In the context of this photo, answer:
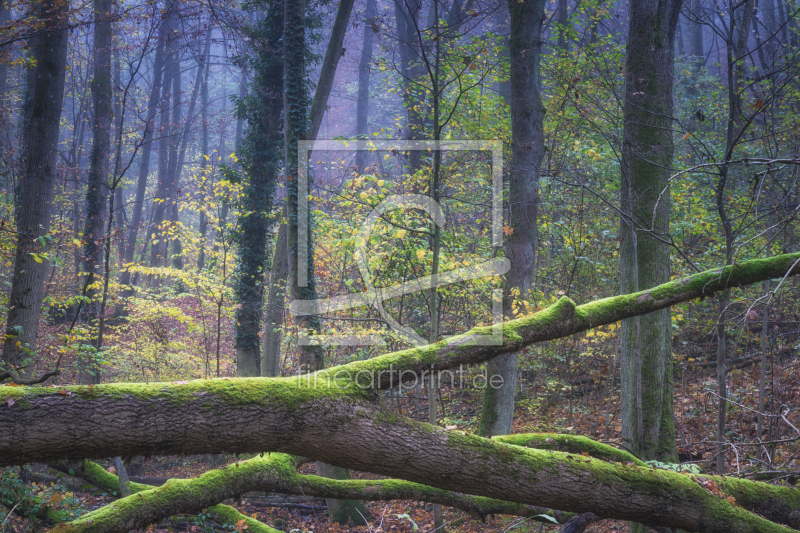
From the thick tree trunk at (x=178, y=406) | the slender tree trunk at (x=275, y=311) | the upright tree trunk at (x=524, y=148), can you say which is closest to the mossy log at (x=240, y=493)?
the thick tree trunk at (x=178, y=406)

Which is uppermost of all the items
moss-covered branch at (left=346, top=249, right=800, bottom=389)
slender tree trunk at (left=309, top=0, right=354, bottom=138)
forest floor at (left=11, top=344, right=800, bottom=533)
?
slender tree trunk at (left=309, top=0, right=354, bottom=138)

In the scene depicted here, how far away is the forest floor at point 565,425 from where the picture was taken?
6918 mm

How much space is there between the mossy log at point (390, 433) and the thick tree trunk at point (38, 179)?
5.74 m

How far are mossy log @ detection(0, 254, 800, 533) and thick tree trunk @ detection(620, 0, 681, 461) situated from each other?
5.05 feet

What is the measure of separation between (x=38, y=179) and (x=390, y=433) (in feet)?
26.1

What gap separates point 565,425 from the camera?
30.2 ft

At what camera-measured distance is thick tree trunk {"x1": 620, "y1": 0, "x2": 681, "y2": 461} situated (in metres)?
5.70

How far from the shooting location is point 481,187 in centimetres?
1172

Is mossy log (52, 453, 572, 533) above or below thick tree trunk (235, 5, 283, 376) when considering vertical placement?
below

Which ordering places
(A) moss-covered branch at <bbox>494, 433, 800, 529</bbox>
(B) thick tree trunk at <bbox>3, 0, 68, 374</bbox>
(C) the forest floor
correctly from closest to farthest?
(A) moss-covered branch at <bbox>494, 433, 800, 529</bbox> < (C) the forest floor < (B) thick tree trunk at <bbox>3, 0, 68, 374</bbox>

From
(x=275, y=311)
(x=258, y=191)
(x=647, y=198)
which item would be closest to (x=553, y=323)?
(x=647, y=198)

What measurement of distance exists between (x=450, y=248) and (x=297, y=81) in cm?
449

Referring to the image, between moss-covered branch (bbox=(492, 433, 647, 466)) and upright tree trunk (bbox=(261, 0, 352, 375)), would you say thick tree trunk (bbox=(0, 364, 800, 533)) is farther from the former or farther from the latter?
upright tree trunk (bbox=(261, 0, 352, 375))

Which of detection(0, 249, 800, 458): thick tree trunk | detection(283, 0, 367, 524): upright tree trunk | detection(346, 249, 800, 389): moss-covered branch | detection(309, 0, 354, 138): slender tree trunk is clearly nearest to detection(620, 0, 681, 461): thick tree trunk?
detection(346, 249, 800, 389): moss-covered branch
